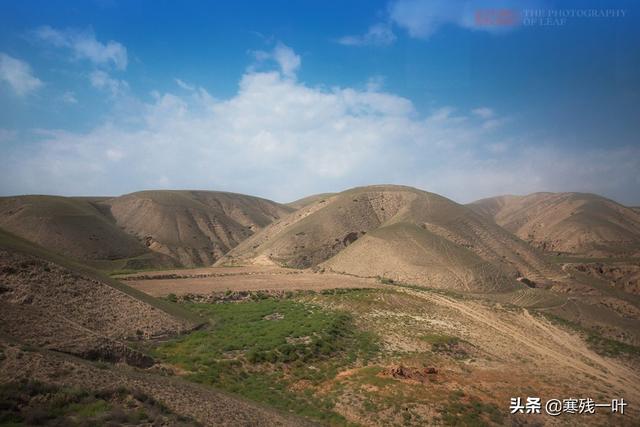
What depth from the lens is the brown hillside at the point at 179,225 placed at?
93188 mm

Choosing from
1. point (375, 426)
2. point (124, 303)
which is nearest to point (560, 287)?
point (375, 426)

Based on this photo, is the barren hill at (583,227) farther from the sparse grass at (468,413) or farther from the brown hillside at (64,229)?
the brown hillside at (64,229)

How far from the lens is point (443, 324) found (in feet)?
98.7

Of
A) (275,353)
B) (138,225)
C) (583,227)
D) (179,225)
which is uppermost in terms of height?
(583,227)

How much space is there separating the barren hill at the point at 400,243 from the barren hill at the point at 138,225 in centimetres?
1989

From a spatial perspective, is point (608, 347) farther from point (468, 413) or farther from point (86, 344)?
point (86, 344)

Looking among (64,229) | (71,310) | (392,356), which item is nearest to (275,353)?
(392,356)

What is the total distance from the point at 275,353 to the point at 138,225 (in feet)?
308

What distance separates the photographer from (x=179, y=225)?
4072 inches

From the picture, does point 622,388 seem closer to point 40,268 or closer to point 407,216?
point 40,268

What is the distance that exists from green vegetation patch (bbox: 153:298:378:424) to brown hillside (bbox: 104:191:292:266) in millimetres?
66420

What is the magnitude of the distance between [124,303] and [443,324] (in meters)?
22.5

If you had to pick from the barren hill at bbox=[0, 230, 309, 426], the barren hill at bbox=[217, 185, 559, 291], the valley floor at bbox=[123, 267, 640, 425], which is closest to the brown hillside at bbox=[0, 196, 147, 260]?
the barren hill at bbox=[217, 185, 559, 291]

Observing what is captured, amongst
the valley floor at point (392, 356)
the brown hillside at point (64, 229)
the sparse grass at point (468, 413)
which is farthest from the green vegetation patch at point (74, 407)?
the brown hillside at point (64, 229)
